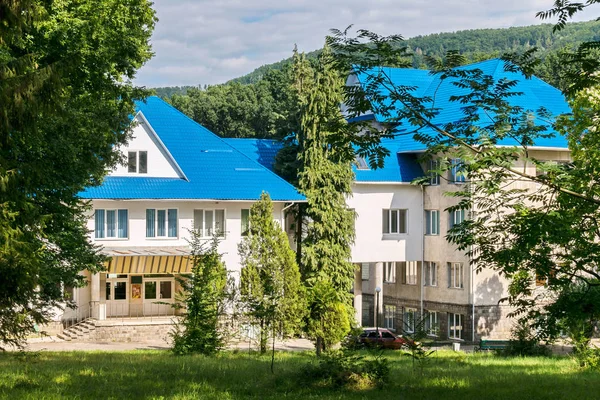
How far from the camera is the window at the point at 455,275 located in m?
51.0

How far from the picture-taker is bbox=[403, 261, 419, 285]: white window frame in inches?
2152

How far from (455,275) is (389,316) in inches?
294

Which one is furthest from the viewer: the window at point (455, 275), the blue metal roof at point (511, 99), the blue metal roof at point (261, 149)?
the blue metal roof at point (261, 149)

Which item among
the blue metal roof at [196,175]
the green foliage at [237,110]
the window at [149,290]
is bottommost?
the window at [149,290]

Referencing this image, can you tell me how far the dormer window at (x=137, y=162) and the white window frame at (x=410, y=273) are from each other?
16929mm

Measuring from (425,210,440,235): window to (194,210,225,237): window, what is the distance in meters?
12.3

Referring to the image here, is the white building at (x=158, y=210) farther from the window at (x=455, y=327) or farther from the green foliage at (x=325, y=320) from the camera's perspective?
the window at (x=455, y=327)

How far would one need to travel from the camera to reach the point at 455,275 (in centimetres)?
5144

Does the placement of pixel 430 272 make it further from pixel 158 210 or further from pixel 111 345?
pixel 111 345

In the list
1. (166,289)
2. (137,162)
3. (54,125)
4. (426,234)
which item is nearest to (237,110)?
(426,234)

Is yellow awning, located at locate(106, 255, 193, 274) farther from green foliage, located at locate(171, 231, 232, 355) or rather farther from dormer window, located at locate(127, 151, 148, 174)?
green foliage, located at locate(171, 231, 232, 355)

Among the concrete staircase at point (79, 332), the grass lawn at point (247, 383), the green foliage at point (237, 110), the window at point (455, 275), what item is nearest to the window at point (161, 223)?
the concrete staircase at point (79, 332)

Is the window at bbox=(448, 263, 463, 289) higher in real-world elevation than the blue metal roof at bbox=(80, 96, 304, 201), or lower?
lower

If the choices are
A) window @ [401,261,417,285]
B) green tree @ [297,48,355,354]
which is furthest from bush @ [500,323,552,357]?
window @ [401,261,417,285]
